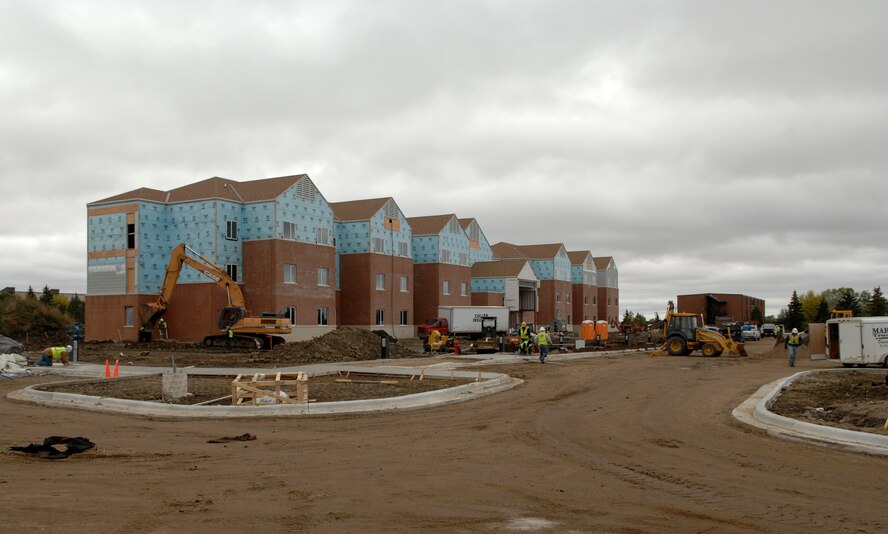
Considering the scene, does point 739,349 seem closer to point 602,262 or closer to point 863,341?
point 863,341

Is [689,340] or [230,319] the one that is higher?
[230,319]

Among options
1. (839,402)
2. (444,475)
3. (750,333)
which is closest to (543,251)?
(750,333)

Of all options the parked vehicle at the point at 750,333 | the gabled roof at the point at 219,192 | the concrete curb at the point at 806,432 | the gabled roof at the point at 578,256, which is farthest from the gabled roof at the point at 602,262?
the concrete curb at the point at 806,432

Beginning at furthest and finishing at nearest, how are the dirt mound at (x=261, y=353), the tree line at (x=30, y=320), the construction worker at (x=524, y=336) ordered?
the tree line at (x=30, y=320) → the construction worker at (x=524, y=336) → the dirt mound at (x=261, y=353)

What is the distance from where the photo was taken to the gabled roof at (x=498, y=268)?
77.6 metres

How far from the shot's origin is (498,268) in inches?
3103

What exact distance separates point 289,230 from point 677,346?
26.1 meters

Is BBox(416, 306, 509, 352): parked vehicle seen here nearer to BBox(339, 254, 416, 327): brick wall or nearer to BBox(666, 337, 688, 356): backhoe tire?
BBox(339, 254, 416, 327): brick wall

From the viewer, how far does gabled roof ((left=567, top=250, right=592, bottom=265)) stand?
97.9m

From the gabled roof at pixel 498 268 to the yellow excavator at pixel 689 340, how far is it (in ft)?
120

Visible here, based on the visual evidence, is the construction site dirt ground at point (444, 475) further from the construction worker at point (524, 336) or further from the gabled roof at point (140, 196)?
the gabled roof at point (140, 196)

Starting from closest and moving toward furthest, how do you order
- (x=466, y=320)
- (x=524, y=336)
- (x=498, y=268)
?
(x=524, y=336) → (x=466, y=320) → (x=498, y=268)

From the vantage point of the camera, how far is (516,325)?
81250 millimetres

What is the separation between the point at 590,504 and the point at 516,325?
240 feet
